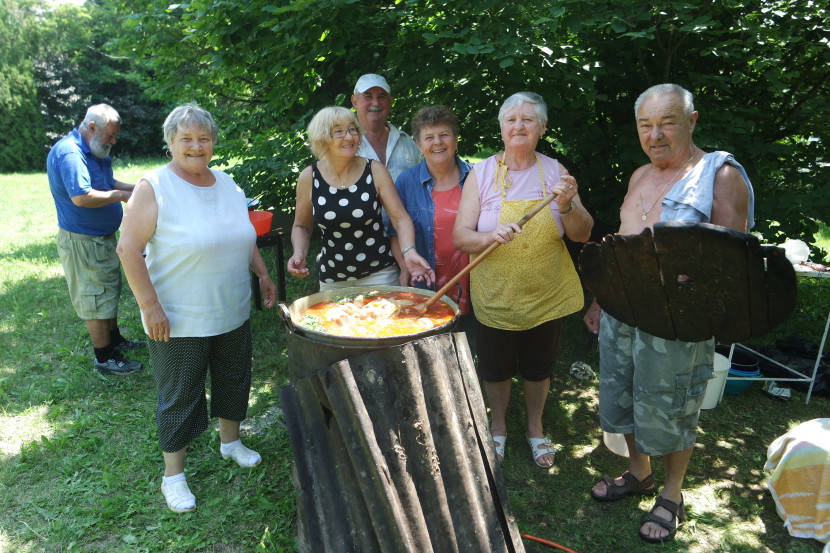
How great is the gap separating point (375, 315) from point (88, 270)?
316 centimetres

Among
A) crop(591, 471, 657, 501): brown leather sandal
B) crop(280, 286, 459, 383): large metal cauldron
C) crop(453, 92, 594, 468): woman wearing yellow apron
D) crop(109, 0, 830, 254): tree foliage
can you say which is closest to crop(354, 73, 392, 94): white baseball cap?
crop(109, 0, 830, 254): tree foliage

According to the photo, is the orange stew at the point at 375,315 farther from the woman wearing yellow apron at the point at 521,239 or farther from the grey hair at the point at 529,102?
the grey hair at the point at 529,102

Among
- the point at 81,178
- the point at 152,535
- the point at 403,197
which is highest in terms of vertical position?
the point at 81,178

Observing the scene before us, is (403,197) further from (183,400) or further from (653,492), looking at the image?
(653,492)

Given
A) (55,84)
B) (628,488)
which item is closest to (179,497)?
(628,488)

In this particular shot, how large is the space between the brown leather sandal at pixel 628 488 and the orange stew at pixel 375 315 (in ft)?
4.72

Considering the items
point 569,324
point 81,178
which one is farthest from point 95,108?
point 569,324

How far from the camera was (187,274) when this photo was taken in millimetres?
2939

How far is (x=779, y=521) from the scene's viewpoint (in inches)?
124

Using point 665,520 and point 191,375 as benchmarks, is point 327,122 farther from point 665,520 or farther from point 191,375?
point 665,520

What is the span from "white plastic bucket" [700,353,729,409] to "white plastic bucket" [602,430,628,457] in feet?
3.26

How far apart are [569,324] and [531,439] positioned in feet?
8.01

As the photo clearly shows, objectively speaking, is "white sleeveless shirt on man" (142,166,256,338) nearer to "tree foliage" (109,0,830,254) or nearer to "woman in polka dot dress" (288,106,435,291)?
"woman in polka dot dress" (288,106,435,291)

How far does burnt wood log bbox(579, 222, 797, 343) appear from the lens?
2.18m
